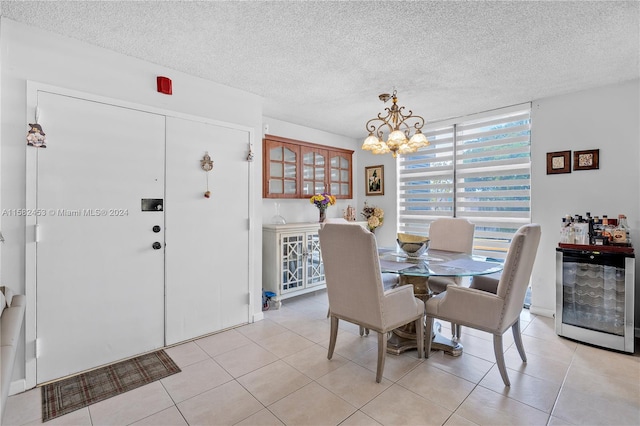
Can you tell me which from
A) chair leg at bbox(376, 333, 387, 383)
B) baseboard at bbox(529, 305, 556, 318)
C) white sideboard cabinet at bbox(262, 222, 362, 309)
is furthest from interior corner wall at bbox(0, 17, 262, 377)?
baseboard at bbox(529, 305, 556, 318)

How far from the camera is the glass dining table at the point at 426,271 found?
224 centimetres

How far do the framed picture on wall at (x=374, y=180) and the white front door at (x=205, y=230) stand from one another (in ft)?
8.41

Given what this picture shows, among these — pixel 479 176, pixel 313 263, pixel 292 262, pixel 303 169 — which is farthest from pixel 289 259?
pixel 479 176

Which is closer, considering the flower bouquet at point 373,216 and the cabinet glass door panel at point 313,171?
the cabinet glass door panel at point 313,171

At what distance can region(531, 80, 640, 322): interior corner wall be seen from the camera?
293cm

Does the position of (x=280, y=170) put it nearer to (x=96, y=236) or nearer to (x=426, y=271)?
(x=96, y=236)

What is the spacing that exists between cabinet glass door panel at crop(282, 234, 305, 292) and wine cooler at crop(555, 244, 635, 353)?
2.77 m

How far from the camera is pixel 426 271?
7.34ft

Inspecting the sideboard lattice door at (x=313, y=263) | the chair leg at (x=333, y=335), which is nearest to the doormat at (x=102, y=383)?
the chair leg at (x=333, y=335)

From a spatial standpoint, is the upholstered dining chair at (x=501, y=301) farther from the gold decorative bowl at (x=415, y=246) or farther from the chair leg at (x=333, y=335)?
the chair leg at (x=333, y=335)

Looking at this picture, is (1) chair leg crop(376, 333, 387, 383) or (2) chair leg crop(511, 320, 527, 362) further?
(2) chair leg crop(511, 320, 527, 362)

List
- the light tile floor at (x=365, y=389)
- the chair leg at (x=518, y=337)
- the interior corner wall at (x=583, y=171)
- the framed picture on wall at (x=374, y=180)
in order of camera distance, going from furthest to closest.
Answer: the framed picture on wall at (x=374, y=180) → the interior corner wall at (x=583, y=171) → the chair leg at (x=518, y=337) → the light tile floor at (x=365, y=389)

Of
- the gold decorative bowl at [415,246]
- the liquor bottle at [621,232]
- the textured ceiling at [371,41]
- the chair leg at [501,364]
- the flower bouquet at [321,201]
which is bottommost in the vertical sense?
the chair leg at [501,364]

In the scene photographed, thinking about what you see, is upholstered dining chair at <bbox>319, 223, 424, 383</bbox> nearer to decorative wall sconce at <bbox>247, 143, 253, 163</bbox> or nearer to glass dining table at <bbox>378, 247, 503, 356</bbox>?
glass dining table at <bbox>378, 247, 503, 356</bbox>
